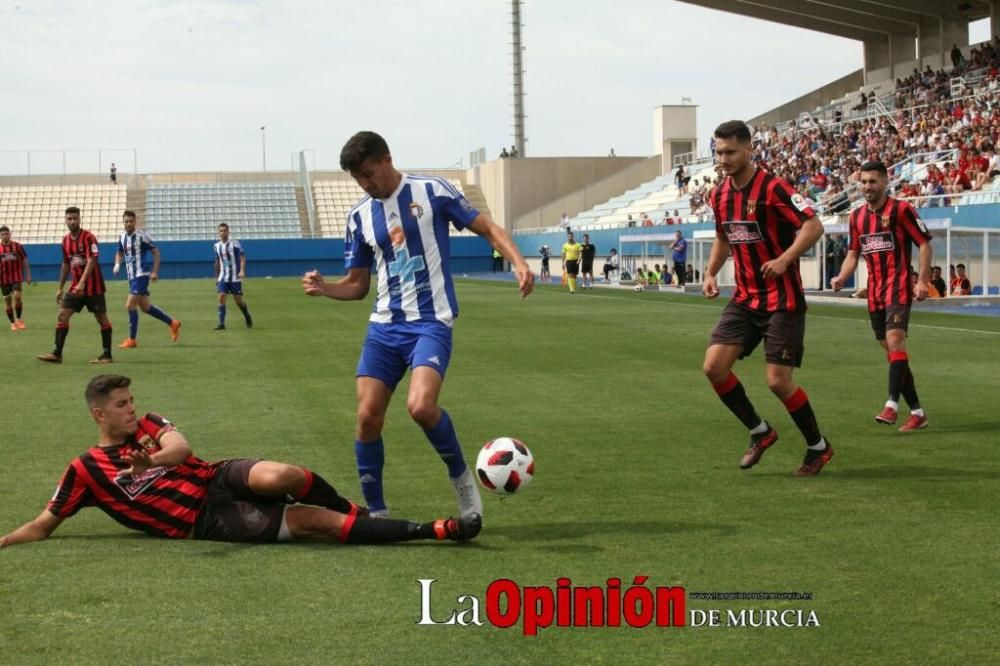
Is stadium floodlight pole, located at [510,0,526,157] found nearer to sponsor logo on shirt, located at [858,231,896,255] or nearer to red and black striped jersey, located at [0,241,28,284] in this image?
red and black striped jersey, located at [0,241,28,284]

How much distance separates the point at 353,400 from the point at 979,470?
611 cm

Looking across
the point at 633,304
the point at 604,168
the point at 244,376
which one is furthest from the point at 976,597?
the point at 604,168

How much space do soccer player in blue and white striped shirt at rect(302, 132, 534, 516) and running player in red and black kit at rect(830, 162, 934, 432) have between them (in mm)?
4612

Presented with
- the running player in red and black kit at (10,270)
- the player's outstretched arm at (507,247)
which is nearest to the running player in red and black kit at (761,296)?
the player's outstretched arm at (507,247)

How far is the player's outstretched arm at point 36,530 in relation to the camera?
250 inches

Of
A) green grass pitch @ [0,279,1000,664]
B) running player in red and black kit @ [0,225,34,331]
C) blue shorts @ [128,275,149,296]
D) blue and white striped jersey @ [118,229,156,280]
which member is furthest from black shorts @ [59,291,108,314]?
running player in red and black kit @ [0,225,34,331]

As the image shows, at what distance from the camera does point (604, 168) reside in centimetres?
7588

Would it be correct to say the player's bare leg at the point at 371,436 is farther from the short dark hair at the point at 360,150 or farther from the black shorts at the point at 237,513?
the short dark hair at the point at 360,150

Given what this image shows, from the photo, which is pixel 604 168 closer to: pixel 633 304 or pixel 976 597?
pixel 633 304

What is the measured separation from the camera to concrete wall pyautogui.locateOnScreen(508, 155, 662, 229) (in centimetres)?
7188

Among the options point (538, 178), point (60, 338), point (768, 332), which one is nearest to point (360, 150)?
point (768, 332)

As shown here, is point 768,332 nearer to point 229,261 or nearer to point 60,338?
point 60,338

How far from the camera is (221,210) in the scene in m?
77.3

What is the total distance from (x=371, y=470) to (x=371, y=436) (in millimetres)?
185
